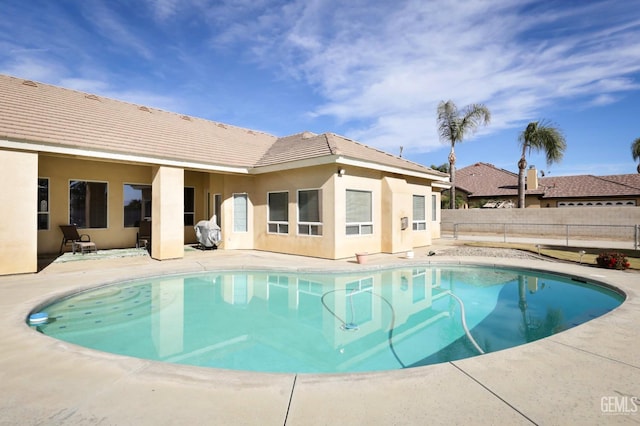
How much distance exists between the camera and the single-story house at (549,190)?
2972 cm

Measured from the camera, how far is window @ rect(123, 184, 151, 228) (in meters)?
14.8

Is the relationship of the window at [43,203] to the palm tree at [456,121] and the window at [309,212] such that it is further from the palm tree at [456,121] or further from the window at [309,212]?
the palm tree at [456,121]

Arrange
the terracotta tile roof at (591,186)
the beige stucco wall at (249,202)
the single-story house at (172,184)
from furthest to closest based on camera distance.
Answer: the terracotta tile roof at (591,186) → the beige stucco wall at (249,202) → the single-story house at (172,184)

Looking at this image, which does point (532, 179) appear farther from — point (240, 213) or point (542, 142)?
point (240, 213)

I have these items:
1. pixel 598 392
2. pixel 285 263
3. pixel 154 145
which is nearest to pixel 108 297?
pixel 285 263


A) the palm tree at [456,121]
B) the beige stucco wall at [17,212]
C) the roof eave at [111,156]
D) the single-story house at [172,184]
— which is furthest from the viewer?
the palm tree at [456,121]

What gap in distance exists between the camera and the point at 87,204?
13688mm

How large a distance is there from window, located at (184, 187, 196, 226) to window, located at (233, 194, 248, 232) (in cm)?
300

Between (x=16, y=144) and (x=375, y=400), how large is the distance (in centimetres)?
1150

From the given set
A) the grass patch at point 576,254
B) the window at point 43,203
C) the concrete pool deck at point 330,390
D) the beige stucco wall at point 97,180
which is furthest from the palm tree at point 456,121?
the window at point 43,203

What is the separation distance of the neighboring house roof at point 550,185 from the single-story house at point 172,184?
22.7 m

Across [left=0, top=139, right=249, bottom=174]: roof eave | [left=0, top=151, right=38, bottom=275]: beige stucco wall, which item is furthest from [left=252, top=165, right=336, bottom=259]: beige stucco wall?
[left=0, top=151, right=38, bottom=275]: beige stucco wall

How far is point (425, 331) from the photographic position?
242 inches

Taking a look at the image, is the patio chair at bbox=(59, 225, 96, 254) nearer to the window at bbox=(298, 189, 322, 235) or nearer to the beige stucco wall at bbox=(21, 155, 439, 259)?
the beige stucco wall at bbox=(21, 155, 439, 259)
